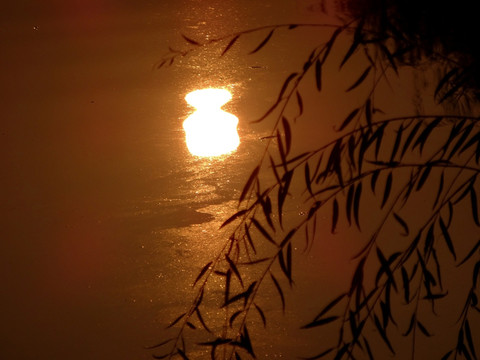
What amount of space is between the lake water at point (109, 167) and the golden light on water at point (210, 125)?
0.08ft

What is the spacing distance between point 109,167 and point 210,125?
31cm

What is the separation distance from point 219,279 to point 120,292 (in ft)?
0.85

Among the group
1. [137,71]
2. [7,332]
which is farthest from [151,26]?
[7,332]

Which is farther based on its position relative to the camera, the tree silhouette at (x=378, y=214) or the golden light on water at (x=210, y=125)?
the golden light on water at (x=210, y=125)

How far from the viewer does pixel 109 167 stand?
1.92 metres

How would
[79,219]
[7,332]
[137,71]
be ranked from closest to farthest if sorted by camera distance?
1. [7,332]
2. [79,219]
3. [137,71]

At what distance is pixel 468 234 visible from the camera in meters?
1.91

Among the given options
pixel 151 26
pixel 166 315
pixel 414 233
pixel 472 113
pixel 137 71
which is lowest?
pixel 166 315

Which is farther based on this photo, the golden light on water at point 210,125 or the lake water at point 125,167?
the golden light on water at point 210,125

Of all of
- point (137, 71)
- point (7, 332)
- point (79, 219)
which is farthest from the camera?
point (137, 71)

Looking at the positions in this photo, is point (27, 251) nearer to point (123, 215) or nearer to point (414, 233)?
point (123, 215)

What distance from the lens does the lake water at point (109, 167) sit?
179 centimetres

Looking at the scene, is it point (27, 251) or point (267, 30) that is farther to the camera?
point (267, 30)

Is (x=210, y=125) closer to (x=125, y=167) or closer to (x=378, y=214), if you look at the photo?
(x=125, y=167)
